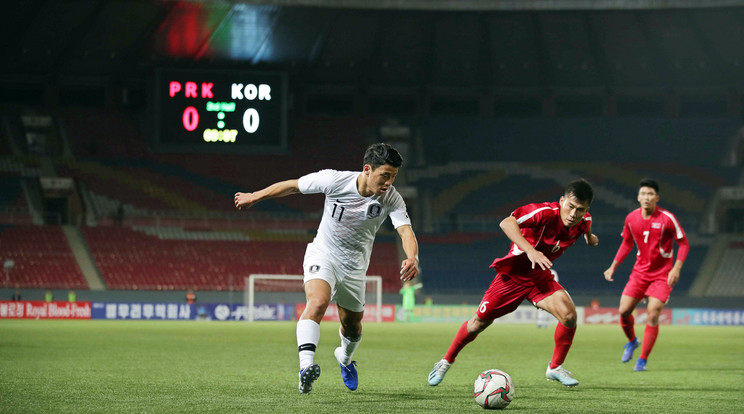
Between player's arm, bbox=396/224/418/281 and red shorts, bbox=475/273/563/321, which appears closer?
player's arm, bbox=396/224/418/281

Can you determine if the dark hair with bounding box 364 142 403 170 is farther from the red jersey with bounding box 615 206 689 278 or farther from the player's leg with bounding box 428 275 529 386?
the red jersey with bounding box 615 206 689 278

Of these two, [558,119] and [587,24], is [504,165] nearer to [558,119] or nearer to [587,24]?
[558,119]

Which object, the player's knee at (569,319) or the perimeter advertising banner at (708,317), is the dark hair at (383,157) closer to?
the player's knee at (569,319)

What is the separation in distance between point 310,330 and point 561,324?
2.91 meters

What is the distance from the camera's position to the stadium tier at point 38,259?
125ft

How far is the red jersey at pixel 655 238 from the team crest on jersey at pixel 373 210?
503 cm

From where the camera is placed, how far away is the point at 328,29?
41.2 meters

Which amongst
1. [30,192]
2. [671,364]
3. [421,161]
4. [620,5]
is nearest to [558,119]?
[421,161]

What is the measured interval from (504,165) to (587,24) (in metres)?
9.57

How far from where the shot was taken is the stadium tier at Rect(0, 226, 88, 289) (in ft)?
125

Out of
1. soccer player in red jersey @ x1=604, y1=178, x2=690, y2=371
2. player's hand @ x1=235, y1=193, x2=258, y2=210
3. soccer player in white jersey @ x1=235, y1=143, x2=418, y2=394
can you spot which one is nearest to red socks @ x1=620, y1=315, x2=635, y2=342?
soccer player in red jersey @ x1=604, y1=178, x2=690, y2=371

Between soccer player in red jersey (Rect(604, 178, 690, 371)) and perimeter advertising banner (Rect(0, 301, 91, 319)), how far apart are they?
2461 centimetres

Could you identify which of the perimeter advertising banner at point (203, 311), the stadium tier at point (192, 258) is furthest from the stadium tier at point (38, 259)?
the perimeter advertising banner at point (203, 311)

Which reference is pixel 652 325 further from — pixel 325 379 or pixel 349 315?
pixel 349 315
